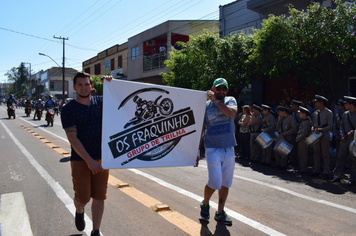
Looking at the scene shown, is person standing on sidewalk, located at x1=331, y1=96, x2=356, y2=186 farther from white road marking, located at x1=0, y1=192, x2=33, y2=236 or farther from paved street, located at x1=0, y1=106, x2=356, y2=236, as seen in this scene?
white road marking, located at x1=0, y1=192, x2=33, y2=236

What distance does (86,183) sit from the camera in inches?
142

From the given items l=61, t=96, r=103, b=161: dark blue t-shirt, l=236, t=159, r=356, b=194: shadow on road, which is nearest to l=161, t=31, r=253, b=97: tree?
l=236, t=159, r=356, b=194: shadow on road

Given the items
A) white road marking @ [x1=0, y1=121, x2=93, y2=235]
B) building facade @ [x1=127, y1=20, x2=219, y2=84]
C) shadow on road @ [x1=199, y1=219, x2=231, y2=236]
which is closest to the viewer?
shadow on road @ [x1=199, y1=219, x2=231, y2=236]

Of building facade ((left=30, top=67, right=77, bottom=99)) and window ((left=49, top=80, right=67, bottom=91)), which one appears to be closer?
building facade ((left=30, top=67, right=77, bottom=99))

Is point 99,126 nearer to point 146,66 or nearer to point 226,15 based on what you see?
point 226,15

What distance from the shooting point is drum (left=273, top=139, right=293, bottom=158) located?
8.30 m

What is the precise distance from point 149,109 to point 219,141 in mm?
1017

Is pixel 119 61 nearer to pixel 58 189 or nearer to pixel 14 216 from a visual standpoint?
pixel 58 189

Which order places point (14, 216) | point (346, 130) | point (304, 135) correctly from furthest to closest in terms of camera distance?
point (304, 135) → point (346, 130) → point (14, 216)

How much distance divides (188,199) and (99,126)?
236cm

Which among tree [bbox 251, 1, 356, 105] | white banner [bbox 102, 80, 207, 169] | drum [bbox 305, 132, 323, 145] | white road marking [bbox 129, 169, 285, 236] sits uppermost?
tree [bbox 251, 1, 356, 105]

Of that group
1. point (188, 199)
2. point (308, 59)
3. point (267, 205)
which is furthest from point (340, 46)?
point (188, 199)

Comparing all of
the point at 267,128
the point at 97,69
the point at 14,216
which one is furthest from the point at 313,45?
the point at 97,69

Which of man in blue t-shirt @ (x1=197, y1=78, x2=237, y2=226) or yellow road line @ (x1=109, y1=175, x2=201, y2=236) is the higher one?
man in blue t-shirt @ (x1=197, y1=78, x2=237, y2=226)
